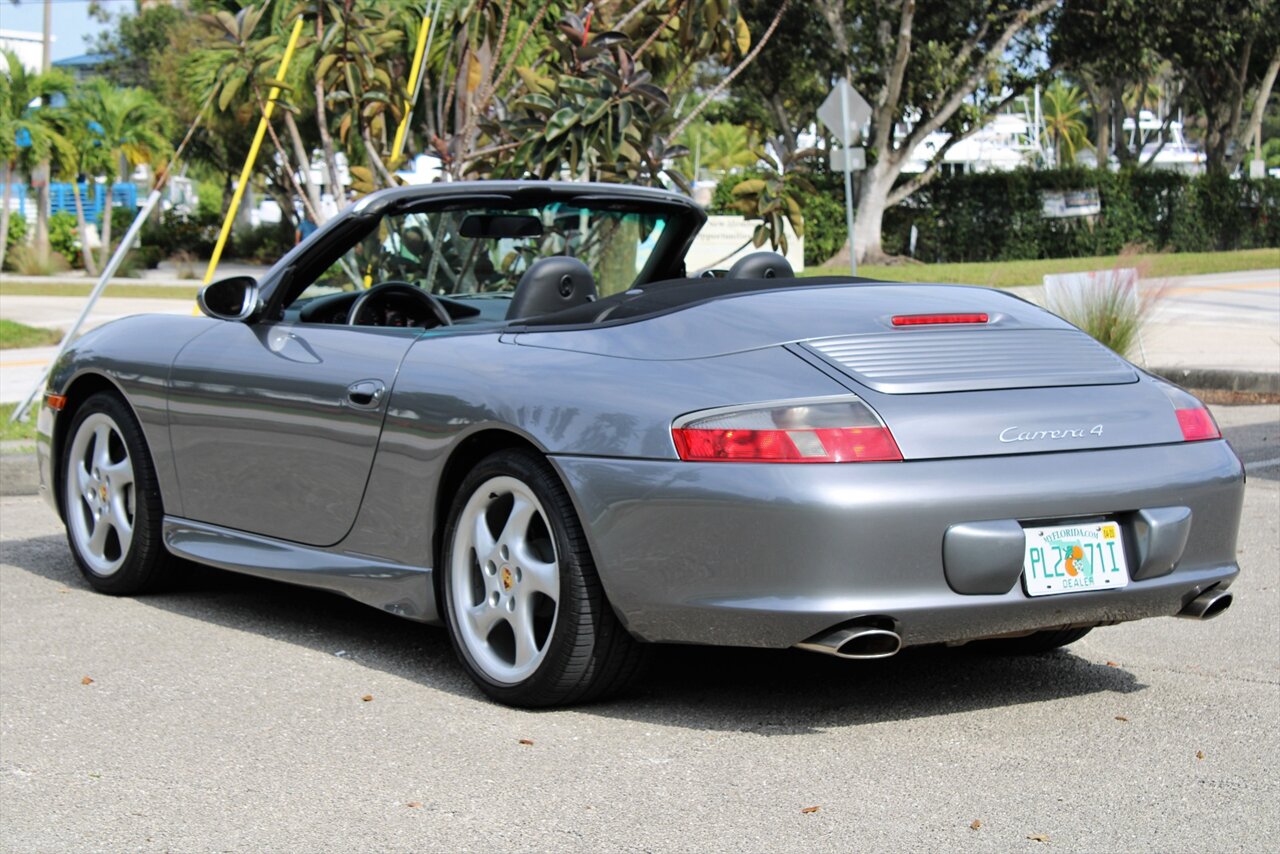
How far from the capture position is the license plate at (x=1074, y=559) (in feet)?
13.6

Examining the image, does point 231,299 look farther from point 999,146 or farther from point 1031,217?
point 999,146

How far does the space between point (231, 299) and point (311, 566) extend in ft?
3.43

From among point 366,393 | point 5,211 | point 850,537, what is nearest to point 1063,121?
point 5,211

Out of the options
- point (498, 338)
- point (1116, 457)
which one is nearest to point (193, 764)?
point (498, 338)

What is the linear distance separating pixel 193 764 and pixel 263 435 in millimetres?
1513

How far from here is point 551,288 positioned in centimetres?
517

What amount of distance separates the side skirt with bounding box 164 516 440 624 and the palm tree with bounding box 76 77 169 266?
34.1m

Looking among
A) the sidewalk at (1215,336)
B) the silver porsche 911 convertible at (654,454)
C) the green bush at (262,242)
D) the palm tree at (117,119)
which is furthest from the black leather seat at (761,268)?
the green bush at (262,242)

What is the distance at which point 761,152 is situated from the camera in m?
12.3

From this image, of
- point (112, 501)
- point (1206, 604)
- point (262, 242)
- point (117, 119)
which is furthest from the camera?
point (262, 242)

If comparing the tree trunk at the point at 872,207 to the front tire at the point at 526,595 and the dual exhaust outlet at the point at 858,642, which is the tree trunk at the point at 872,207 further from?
the dual exhaust outlet at the point at 858,642

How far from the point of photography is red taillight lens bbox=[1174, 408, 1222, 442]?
179 inches

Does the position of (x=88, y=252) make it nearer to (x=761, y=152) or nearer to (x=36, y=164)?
(x=36, y=164)

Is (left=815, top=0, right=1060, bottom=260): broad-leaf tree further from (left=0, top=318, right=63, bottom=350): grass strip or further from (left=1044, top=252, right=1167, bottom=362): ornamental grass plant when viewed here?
(left=1044, top=252, right=1167, bottom=362): ornamental grass plant
